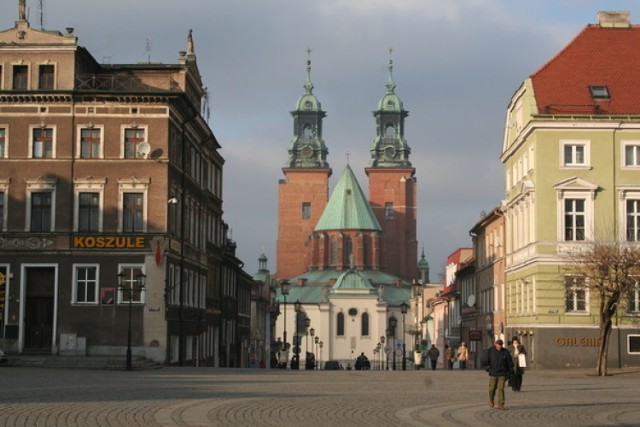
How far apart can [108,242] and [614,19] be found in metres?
28.0

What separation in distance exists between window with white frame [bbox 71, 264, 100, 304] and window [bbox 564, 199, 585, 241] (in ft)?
71.6

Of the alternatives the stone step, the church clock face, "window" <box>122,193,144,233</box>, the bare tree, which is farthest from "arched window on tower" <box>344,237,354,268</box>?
the bare tree

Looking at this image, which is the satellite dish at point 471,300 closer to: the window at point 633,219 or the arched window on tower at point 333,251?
the window at point 633,219

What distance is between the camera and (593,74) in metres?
58.0

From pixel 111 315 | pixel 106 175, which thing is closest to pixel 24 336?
pixel 111 315

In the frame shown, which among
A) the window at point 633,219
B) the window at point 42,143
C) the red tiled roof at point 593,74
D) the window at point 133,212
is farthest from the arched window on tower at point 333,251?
the window at point 633,219

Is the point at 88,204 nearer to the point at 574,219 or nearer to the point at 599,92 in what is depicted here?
the point at 574,219

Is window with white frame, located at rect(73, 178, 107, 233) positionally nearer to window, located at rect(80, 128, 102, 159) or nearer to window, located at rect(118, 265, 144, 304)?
window, located at rect(80, 128, 102, 159)

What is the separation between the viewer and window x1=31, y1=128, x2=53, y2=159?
5606 centimetres

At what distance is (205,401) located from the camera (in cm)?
2734

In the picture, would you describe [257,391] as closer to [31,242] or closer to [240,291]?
[31,242]

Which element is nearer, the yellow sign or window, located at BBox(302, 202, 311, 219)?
the yellow sign

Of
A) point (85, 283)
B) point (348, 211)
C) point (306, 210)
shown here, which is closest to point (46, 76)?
point (85, 283)

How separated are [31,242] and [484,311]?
111 ft
